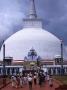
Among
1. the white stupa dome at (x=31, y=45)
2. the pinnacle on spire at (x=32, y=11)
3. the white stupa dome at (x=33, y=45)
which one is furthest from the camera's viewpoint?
the pinnacle on spire at (x=32, y=11)

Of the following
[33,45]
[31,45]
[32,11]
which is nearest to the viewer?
[31,45]

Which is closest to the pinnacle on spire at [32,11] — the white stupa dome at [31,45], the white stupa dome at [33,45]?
the white stupa dome at [31,45]

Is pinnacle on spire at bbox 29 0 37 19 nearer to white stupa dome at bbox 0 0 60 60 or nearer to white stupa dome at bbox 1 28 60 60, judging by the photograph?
white stupa dome at bbox 0 0 60 60

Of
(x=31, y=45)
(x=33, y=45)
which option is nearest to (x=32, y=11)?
(x=33, y=45)

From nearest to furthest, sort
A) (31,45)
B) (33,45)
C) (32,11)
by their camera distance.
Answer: (31,45) < (33,45) < (32,11)

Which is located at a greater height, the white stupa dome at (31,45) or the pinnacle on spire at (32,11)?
the pinnacle on spire at (32,11)

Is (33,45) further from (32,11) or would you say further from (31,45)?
(32,11)

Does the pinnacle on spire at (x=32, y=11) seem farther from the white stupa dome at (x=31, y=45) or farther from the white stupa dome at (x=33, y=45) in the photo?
the white stupa dome at (x=33, y=45)

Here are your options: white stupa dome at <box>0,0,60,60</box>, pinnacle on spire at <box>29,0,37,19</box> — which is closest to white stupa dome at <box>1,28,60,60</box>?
white stupa dome at <box>0,0,60,60</box>

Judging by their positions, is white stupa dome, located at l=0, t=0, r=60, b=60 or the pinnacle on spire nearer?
white stupa dome, located at l=0, t=0, r=60, b=60

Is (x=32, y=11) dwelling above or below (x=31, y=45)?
above

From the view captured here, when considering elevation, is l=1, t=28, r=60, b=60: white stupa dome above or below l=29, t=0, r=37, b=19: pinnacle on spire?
below

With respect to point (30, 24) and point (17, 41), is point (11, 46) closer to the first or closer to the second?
point (17, 41)

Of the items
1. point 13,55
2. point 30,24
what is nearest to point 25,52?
point 13,55
